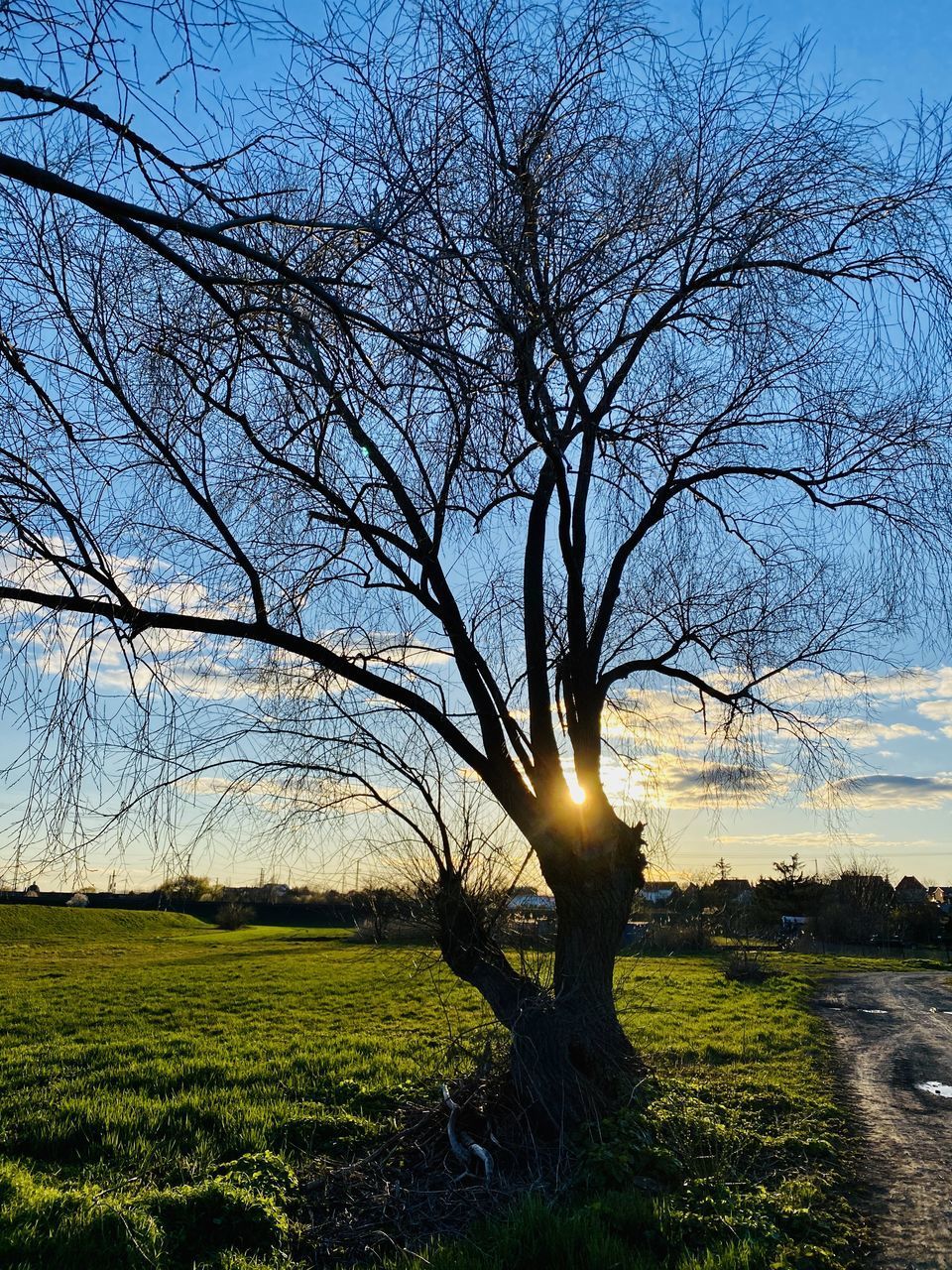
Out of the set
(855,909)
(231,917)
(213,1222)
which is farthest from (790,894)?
(213,1222)

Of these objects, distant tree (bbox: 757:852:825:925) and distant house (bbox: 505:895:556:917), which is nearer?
distant house (bbox: 505:895:556:917)

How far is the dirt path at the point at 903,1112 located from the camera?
566 centimetres

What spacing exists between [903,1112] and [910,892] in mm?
58107

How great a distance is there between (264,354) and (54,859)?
233cm

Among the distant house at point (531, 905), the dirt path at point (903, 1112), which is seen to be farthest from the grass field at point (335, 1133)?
the distant house at point (531, 905)

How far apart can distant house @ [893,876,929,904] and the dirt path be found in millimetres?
36455

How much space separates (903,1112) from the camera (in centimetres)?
909

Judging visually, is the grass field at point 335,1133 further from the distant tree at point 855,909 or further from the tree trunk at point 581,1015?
the distant tree at point 855,909

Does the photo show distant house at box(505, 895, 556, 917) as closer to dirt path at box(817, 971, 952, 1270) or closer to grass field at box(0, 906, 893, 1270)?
grass field at box(0, 906, 893, 1270)

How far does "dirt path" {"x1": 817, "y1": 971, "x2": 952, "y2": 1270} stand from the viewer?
566cm

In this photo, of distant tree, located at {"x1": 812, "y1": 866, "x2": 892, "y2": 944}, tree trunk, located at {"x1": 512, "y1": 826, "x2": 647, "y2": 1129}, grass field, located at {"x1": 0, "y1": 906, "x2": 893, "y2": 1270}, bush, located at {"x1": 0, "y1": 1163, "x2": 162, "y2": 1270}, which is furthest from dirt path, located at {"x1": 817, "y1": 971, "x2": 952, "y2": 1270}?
distant tree, located at {"x1": 812, "y1": 866, "x2": 892, "y2": 944}

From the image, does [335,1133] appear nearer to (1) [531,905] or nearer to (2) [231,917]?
(1) [531,905]

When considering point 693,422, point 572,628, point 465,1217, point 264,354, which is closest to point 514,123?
point 264,354

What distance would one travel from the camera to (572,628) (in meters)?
7.98
